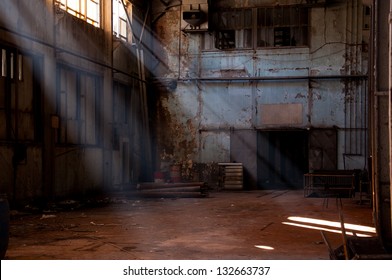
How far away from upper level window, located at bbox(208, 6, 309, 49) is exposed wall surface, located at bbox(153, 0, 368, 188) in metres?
0.21

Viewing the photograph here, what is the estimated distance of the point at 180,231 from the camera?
9578 mm

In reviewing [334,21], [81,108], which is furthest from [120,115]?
[334,21]

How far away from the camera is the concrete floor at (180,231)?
24.4ft

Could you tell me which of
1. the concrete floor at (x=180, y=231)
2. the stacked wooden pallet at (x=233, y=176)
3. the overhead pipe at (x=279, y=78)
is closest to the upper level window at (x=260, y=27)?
the overhead pipe at (x=279, y=78)

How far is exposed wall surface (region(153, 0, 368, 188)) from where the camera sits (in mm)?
19875

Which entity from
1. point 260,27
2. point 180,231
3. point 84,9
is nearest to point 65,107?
point 84,9

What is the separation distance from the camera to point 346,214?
1216 centimetres

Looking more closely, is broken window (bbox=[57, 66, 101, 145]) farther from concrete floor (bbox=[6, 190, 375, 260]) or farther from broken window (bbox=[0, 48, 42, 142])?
concrete floor (bbox=[6, 190, 375, 260])

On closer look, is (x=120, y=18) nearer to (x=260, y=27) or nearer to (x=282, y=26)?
(x=260, y=27)

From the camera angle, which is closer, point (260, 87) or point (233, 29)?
point (260, 87)

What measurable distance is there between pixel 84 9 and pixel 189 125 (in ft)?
21.8

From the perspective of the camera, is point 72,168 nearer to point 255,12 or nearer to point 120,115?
point 120,115

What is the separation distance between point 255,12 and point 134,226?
12.8 metres

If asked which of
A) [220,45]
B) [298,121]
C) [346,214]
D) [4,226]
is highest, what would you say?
[220,45]
